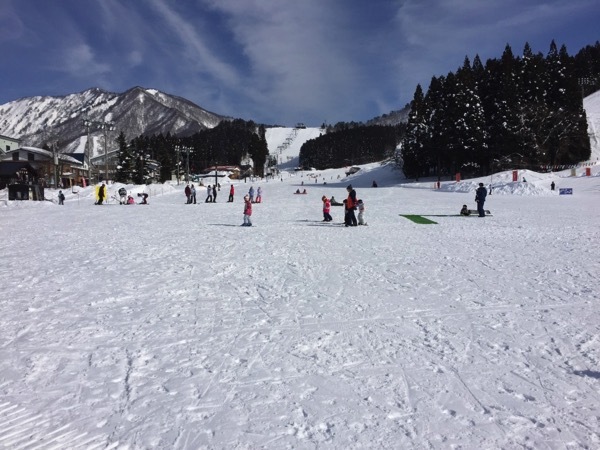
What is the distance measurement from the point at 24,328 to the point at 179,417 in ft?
10.9

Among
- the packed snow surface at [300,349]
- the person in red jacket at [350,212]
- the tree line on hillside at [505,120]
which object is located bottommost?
the packed snow surface at [300,349]

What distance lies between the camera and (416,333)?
512 cm

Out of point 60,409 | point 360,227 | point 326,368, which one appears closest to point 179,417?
point 60,409

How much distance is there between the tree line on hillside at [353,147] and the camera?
148m

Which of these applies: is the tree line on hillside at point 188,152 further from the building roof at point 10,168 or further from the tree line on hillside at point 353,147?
the tree line on hillside at point 353,147

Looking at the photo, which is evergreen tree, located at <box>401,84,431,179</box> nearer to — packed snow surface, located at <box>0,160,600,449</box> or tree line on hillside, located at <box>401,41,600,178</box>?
tree line on hillside, located at <box>401,41,600,178</box>

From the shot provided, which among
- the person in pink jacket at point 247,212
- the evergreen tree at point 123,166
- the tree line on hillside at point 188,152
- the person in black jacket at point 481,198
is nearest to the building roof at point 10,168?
the evergreen tree at point 123,166

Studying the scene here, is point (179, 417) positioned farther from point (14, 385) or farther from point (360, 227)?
point (360, 227)

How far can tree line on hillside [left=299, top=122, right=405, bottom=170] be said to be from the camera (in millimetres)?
148000

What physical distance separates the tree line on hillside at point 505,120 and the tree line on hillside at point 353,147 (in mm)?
87350

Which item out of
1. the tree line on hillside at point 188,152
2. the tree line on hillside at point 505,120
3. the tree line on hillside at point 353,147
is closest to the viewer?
the tree line on hillside at point 505,120

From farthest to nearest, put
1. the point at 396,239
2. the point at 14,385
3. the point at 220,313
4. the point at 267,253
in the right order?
the point at 396,239 < the point at 267,253 < the point at 220,313 < the point at 14,385

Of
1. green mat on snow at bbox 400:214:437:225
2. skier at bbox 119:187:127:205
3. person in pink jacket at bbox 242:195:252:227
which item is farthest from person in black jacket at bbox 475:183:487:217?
skier at bbox 119:187:127:205

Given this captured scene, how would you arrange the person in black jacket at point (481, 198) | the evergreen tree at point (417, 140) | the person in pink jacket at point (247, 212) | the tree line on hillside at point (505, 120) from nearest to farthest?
the person in pink jacket at point (247, 212) < the person in black jacket at point (481, 198) < the tree line on hillside at point (505, 120) < the evergreen tree at point (417, 140)
